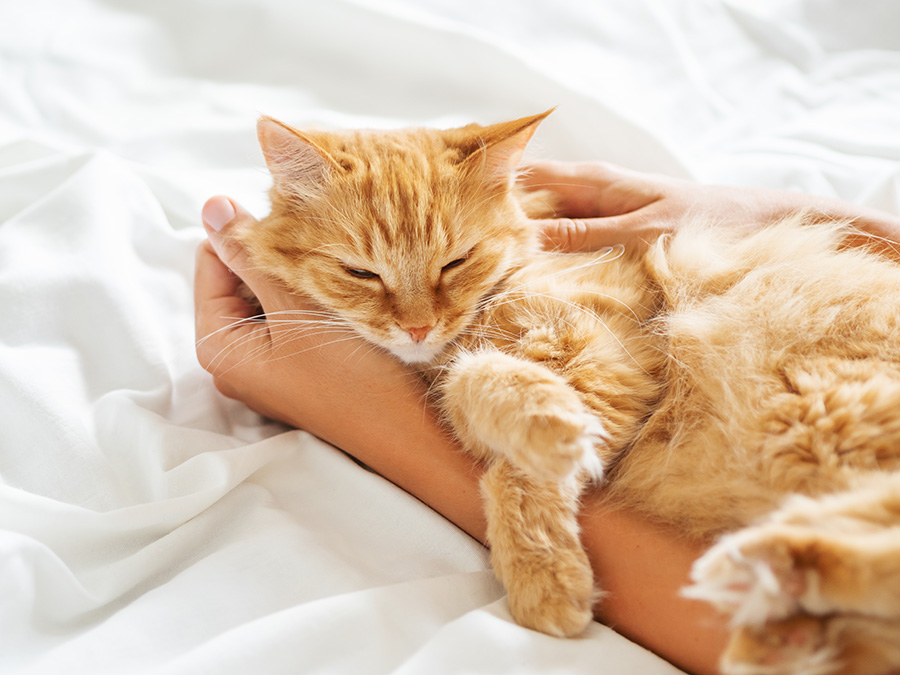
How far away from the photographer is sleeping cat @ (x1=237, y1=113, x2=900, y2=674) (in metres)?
0.81

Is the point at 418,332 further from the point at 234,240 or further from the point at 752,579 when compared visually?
the point at 752,579

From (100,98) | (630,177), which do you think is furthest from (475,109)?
(100,98)

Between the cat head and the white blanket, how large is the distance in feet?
1.19

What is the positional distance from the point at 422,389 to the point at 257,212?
91cm

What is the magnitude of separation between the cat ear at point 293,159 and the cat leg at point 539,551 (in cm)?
76

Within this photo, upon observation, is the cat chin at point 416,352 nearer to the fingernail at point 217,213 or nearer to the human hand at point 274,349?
the human hand at point 274,349

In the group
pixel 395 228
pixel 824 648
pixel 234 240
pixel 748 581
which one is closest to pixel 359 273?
pixel 395 228

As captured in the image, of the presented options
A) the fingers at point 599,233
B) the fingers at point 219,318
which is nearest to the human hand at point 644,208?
the fingers at point 599,233

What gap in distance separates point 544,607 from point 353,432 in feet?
1.90

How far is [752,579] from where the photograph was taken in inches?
32.4

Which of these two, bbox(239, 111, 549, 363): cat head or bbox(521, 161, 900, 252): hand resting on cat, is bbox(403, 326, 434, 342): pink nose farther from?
bbox(521, 161, 900, 252): hand resting on cat

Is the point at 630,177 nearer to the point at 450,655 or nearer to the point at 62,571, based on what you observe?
the point at 450,655

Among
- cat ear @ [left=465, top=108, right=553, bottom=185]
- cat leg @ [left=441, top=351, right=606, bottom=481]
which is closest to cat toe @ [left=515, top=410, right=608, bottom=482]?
cat leg @ [left=441, top=351, right=606, bottom=481]

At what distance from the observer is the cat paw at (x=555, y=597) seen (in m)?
1.04
